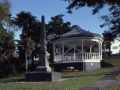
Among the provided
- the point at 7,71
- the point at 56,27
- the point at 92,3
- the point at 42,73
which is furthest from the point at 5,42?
the point at 92,3

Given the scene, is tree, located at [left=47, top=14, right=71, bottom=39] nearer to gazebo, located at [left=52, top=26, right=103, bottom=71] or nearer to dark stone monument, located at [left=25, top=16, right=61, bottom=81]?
gazebo, located at [left=52, top=26, right=103, bottom=71]

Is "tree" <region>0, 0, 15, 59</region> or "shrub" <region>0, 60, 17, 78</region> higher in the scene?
"tree" <region>0, 0, 15, 59</region>

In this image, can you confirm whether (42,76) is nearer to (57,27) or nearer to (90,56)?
(90,56)

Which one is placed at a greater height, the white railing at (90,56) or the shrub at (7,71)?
the white railing at (90,56)

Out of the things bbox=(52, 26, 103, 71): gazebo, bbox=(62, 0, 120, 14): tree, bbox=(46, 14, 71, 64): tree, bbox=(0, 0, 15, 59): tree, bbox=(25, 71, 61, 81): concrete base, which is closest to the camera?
bbox=(62, 0, 120, 14): tree

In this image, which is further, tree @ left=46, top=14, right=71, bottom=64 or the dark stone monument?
tree @ left=46, top=14, right=71, bottom=64

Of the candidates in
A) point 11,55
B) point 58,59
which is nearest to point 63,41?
point 58,59

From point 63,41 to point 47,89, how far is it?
19776 millimetres

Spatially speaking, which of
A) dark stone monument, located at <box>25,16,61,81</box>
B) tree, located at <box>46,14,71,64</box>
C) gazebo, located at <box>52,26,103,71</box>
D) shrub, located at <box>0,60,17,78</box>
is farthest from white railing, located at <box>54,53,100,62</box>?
tree, located at <box>46,14,71,64</box>

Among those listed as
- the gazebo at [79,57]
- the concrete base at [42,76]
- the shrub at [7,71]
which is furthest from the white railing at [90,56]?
the concrete base at [42,76]

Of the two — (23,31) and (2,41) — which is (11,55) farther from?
(23,31)

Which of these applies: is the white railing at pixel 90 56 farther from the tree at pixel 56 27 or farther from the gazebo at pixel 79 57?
the tree at pixel 56 27

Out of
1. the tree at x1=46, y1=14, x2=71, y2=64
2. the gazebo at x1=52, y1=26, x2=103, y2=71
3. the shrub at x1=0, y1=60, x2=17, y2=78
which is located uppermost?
the tree at x1=46, y1=14, x2=71, y2=64

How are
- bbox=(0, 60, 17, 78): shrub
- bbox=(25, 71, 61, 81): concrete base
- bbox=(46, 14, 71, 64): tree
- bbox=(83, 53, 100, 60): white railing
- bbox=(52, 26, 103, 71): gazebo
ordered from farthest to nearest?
bbox=(46, 14, 71, 64): tree < bbox=(0, 60, 17, 78): shrub < bbox=(83, 53, 100, 60): white railing < bbox=(52, 26, 103, 71): gazebo < bbox=(25, 71, 61, 81): concrete base
